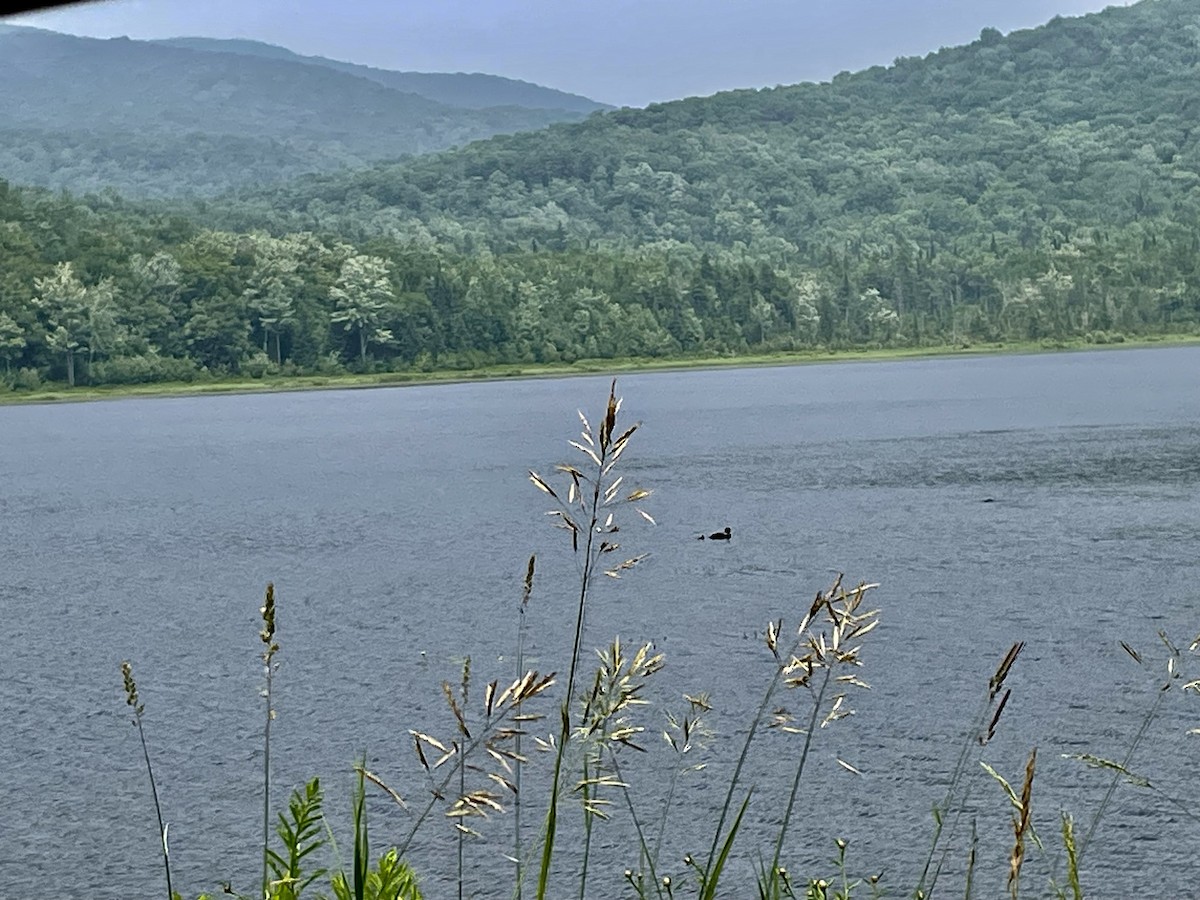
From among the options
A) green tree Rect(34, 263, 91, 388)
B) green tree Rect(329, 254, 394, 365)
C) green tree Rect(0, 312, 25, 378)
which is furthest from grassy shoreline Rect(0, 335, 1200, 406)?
green tree Rect(329, 254, 394, 365)

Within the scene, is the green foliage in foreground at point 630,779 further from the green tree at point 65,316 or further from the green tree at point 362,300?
the green tree at point 362,300

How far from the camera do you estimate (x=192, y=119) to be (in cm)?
14738

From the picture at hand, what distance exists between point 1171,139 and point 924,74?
20200mm

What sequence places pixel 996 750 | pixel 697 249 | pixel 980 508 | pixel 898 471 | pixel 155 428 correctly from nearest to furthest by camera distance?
pixel 996 750 < pixel 980 508 < pixel 898 471 < pixel 155 428 < pixel 697 249

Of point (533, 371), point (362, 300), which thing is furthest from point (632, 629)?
point (533, 371)

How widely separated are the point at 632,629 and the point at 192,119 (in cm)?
14308

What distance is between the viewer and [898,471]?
25.0 metres

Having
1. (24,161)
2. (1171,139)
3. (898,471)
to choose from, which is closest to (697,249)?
(1171,139)

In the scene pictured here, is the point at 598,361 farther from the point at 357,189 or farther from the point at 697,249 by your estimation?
the point at 357,189

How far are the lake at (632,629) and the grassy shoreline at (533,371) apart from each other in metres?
39.1

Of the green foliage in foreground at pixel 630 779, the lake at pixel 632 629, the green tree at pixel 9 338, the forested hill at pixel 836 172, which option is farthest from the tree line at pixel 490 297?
the green foliage in foreground at pixel 630 779

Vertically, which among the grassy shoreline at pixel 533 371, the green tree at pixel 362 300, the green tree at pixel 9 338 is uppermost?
the green tree at pixel 362 300

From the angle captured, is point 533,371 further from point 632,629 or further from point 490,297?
point 632,629

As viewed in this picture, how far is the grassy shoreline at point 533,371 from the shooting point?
7012 centimetres
